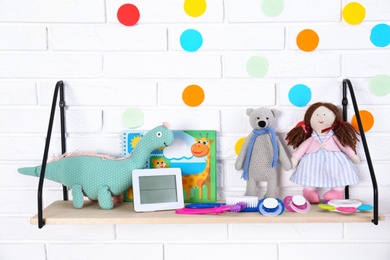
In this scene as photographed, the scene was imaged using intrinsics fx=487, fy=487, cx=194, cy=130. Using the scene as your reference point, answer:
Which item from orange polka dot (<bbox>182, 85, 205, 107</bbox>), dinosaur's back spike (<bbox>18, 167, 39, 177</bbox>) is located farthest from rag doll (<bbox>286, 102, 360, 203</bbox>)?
dinosaur's back spike (<bbox>18, 167, 39, 177</bbox>)

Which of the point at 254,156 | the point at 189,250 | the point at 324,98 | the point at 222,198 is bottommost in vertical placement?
the point at 189,250

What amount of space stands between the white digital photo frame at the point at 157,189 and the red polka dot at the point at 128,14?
327mm

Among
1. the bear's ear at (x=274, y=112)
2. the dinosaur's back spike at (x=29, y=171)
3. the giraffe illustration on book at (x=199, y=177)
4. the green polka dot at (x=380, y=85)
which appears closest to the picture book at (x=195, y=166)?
the giraffe illustration on book at (x=199, y=177)

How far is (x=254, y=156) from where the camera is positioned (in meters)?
1.03

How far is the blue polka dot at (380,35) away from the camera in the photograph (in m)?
1.05

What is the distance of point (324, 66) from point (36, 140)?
0.66 m

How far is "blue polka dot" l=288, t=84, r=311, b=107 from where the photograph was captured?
3.49 feet

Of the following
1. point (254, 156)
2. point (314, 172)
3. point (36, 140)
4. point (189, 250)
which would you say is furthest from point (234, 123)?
point (36, 140)

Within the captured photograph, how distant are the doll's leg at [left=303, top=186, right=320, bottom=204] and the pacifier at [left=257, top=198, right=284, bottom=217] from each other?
12cm

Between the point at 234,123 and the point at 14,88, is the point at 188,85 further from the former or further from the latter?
the point at 14,88

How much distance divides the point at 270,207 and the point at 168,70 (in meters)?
0.37

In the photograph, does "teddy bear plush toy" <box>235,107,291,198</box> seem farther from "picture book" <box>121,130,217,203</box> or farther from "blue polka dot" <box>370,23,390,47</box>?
"blue polka dot" <box>370,23,390,47</box>

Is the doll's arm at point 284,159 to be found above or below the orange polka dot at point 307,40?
below

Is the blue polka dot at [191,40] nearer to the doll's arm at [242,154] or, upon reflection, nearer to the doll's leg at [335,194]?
the doll's arm at [242,154]
